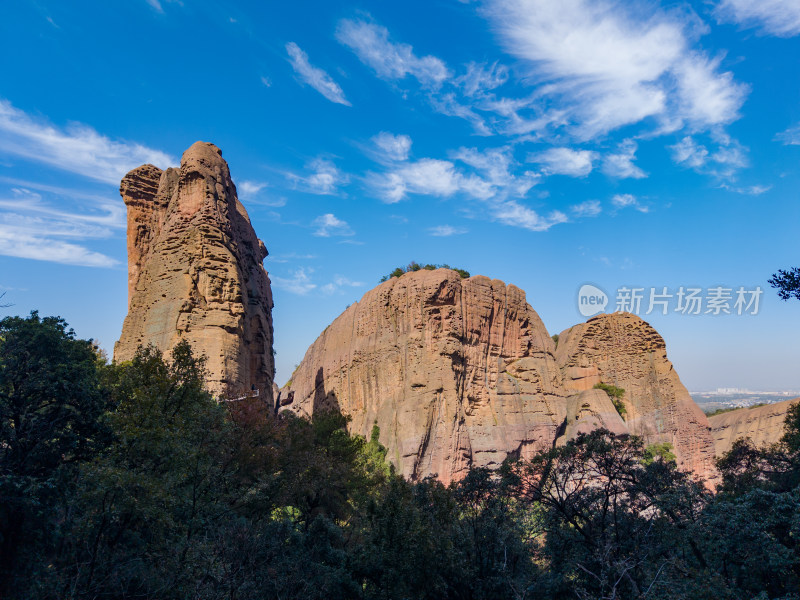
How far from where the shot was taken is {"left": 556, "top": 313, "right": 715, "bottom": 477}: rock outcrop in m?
45.9

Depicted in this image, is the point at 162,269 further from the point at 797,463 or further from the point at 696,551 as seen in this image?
the point at 797,463

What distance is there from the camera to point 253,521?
17859 millimetres

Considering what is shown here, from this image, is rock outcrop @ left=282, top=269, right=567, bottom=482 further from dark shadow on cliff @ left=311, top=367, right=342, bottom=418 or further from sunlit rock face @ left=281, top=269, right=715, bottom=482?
dark shadow on cliff @ left=311, top=367, right=342, bottom=418

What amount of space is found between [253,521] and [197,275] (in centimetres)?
1368

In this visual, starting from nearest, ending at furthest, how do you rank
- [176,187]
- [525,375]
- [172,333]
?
1. [172,333]
2. [176,187]
3. [525,375]

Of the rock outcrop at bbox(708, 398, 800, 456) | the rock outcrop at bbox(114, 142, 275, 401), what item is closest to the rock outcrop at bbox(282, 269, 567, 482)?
the rock outcrop at bbox(114, 142, 275, 401)

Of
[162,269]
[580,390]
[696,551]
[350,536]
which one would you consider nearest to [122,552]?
[350,536]

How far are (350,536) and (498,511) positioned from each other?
6.99m

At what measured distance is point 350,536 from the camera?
2145 cm

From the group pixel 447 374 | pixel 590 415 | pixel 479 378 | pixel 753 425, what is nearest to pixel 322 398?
pixel 447 374

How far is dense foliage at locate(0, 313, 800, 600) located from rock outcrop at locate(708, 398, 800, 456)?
3631 centimetres

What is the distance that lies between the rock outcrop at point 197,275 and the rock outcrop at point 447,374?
1075 centimetres

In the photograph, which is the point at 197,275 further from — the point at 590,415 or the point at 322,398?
the point at 590,415

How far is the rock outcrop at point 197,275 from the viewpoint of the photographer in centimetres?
2586
